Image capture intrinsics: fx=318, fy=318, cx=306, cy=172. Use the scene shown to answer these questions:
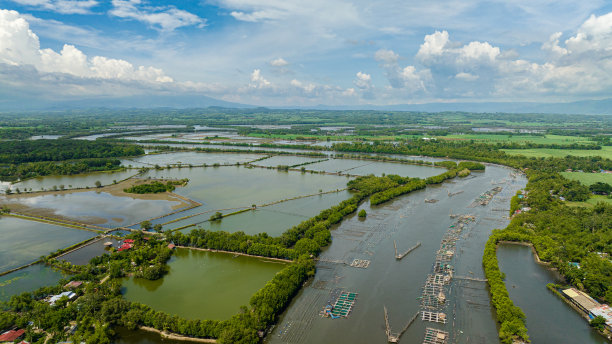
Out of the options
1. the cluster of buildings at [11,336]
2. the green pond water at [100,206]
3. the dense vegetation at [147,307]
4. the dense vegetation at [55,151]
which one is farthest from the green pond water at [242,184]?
the dense vegetation at [55,151]

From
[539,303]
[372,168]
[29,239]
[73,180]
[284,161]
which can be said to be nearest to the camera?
[539,303]

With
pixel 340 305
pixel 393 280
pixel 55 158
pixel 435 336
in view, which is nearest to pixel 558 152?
pixel 393 280

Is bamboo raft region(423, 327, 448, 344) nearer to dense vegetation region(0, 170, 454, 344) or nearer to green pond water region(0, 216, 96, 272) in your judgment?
dense vegetation region(0, 170, 454, 344)

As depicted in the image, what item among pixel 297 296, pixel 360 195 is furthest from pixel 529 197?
pixel 297 296

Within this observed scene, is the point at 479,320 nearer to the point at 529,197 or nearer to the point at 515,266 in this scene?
the point at 515,266

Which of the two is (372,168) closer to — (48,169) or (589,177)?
(589,177)

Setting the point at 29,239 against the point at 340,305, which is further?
the point at 29,239
